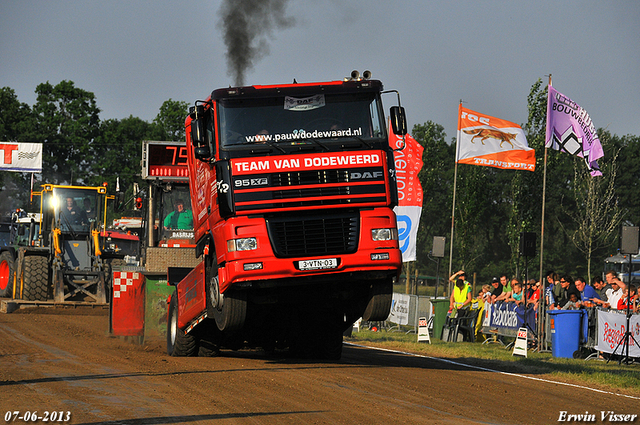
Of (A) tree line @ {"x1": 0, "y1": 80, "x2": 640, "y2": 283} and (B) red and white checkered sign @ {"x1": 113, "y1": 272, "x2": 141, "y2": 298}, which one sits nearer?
(B) red and white checkered sign @ {"x1": 113, "y1": 272, "x2": 141, "y2": 298}

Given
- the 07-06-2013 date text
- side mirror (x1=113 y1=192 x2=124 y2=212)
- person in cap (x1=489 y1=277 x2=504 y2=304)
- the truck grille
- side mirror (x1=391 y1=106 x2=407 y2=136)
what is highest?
side mirror (x1=391 y1=106 x2=407 y2=136)

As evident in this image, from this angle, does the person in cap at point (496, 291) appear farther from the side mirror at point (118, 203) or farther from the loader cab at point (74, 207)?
the loader cab at point (74, 207)

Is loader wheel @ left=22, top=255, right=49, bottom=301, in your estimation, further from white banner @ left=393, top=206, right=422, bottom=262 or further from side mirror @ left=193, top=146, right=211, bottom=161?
side mirror @ left=193, top=146, right=211, bottom=161

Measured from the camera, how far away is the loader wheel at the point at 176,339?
1234cm

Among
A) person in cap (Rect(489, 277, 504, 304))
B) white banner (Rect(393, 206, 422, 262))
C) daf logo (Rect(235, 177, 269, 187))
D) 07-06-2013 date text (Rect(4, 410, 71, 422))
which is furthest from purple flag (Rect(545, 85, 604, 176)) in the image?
07-06-2013 date text (Rect(4, 410, 71, 422))

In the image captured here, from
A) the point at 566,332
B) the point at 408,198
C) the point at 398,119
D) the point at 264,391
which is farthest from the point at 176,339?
the point at 408,198

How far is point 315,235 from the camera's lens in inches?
389

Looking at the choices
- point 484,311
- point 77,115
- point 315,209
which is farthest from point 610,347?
point 77,115

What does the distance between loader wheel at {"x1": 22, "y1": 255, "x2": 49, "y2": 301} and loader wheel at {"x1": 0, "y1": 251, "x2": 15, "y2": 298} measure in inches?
82.8

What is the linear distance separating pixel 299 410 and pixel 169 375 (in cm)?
282

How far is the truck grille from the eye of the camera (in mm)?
9820

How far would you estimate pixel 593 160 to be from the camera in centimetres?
1933

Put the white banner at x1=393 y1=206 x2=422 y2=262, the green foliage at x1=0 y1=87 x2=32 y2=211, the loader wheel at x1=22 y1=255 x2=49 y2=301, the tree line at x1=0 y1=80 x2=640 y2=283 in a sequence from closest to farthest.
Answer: the white banner at x1=393 y1=206 x2=422 y2=262 < the loader wheel at x1=22 y1=255 x2=49 y2=301 < the tree line at x1=0 y1=80 x2=640 y2=283 < the green foliage at x1=0 y1=87 x2=32 y2=211

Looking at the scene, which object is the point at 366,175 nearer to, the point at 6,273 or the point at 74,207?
the point at 74,207
